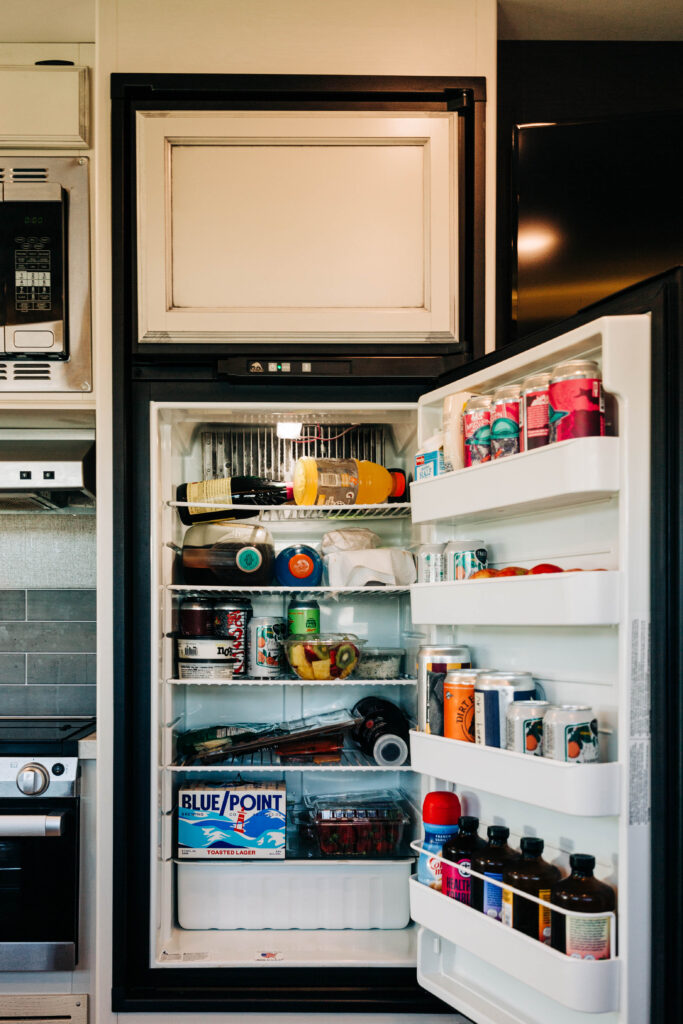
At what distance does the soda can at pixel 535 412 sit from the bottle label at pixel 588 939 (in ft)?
2.41

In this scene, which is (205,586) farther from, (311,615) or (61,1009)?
(61,1009)

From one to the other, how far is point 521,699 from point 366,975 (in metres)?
0.81

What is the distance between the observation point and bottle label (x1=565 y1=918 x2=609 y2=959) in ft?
4.05

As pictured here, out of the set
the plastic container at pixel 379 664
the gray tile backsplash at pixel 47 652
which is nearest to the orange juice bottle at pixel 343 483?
the plastic container at pixel 379 664

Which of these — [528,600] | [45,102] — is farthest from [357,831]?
[45,102]

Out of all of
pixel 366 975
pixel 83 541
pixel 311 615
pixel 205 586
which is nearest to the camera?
pixel 366 975

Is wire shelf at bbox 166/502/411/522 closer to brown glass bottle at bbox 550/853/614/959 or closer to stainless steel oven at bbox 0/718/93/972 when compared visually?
stainless steel oven at bbox 0/718/93/972

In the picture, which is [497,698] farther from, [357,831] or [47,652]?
[47,652]

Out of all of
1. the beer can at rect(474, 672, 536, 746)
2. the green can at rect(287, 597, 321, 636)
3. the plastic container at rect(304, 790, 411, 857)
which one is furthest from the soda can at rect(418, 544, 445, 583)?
the plastic container at rect(304, 790, 411, 857)

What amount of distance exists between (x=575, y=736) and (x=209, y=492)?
1.07 meters

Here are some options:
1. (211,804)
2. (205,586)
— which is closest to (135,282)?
(205,586)

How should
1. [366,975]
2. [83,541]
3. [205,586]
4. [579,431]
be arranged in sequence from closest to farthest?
[579,431] → [366,975] → [205,586] → [83,541]

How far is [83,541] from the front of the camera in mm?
2500

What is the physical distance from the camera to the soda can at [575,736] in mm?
1260
